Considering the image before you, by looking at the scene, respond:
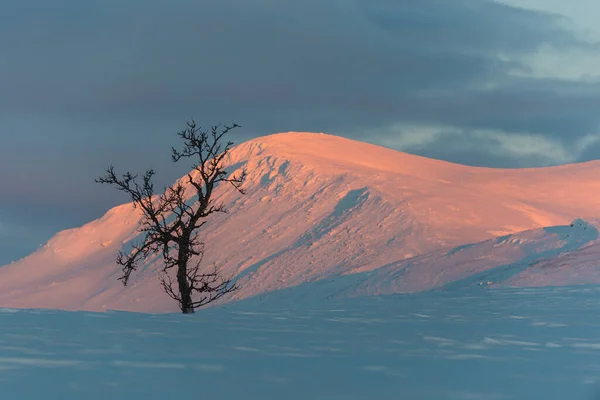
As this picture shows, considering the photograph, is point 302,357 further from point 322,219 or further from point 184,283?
point 322,219

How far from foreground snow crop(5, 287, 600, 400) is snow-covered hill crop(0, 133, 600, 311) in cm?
6072

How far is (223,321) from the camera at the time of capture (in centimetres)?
1298

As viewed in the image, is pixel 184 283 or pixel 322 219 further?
pixel 322 219

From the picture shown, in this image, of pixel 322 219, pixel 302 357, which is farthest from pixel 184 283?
pixel 322 219

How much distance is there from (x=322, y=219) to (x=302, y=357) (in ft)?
336

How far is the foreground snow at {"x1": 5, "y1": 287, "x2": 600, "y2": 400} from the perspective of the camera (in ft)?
22.3

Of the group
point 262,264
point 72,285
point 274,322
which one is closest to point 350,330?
point 274,322

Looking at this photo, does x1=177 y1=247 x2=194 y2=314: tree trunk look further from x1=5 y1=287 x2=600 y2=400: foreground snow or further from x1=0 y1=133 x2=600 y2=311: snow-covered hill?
x1=0 y1=133 x2=600 y2=311: snow-covered hill

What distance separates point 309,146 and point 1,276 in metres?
64.4

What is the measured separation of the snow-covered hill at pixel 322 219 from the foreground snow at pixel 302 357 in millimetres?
60716

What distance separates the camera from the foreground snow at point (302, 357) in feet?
22.3

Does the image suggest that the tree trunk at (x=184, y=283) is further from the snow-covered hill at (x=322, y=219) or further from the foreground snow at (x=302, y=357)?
the snow-covered hill at (x=322, y=219)

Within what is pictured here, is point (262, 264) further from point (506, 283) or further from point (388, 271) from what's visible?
point (506, 283)

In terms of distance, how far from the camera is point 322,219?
364ft
